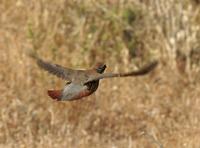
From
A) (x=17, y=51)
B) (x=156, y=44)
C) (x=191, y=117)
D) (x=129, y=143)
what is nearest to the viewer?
(x=129, y=143)

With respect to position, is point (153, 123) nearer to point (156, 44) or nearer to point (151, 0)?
point (156, 44)

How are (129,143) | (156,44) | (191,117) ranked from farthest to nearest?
(156,44) < (191,117) < (129,143)

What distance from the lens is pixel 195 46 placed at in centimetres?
621

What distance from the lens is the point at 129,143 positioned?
4.70 metres

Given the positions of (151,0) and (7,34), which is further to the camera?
(151,0)

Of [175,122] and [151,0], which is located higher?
[151,0]

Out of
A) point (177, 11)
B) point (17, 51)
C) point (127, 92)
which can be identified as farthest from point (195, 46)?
point (17, 51)

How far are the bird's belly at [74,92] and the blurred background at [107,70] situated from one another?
167cm

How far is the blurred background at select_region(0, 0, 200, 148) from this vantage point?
4750 mm

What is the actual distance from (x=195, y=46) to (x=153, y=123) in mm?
1290

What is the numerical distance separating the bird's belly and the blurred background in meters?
1.67

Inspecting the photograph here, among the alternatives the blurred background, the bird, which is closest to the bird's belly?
the bird

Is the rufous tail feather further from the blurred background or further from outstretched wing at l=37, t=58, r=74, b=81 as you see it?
the blurred background

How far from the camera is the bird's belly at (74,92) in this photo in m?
2.58
